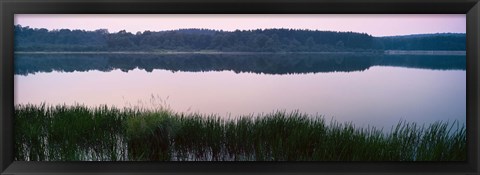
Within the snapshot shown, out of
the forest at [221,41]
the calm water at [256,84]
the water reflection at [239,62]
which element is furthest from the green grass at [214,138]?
the forest at [221,41]

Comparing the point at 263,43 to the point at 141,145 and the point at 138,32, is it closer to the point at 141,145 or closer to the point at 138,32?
the point at 138,32

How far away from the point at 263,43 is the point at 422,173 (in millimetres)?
1051

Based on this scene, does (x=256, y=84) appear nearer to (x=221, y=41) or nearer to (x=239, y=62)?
(x=239, y=62)

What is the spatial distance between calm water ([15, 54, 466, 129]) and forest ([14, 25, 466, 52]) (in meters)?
0.05

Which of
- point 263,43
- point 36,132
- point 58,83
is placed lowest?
point 36,132

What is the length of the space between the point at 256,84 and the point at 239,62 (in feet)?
0.51

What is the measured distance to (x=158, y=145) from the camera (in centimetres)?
290

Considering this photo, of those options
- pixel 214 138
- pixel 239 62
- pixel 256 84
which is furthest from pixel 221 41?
pixel 214 138

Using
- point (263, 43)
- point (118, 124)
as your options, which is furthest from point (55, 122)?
point (263, 43)

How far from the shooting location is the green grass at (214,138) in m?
2.87

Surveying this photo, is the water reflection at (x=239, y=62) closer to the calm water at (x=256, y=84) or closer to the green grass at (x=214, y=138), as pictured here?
the calm water at (x=256, y=84)

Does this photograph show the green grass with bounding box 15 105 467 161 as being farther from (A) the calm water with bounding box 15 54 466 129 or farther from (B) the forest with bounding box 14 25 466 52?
(B) the forest with bounding box 14 25 466 52

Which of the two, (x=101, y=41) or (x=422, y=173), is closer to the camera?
(x=422, y=173)

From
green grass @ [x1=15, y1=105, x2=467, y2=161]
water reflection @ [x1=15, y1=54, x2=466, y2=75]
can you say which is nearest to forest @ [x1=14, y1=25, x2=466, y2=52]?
water reflection @ [x1=15, y1=54, x2=466, y2=75]
